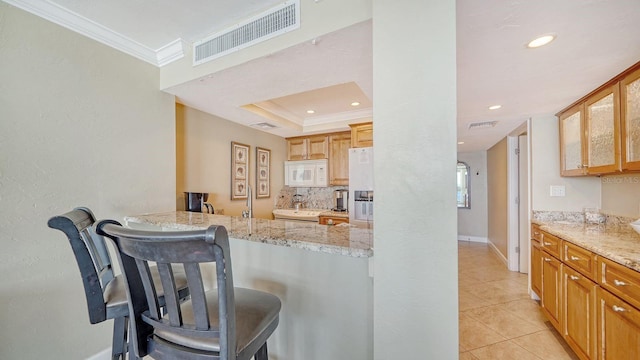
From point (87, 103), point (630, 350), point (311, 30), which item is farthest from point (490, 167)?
point (87, 103)

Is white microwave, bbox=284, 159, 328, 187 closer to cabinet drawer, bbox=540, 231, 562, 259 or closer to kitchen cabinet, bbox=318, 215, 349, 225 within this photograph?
kitchen cabinet, bbox=318, 215, 349, 225

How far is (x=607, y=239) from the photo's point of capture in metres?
1.67

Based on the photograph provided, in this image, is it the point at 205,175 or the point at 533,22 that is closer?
the point at 533,22

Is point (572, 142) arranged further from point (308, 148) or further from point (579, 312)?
point (308, 148)

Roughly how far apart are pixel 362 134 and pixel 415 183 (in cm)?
278

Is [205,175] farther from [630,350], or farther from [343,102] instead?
[630,350]

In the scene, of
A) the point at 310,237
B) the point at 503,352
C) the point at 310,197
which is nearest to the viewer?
the point at 310,237

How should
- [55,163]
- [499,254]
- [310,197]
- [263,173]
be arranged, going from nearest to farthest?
[55,163] → [263,173] → [499,254] → [310,197]

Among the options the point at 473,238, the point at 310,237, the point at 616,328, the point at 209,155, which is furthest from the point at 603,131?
the point at 473,238

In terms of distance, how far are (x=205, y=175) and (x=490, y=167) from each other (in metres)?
5.50

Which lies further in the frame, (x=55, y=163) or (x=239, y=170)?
(x=239, y=170)

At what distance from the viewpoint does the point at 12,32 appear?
139 cm

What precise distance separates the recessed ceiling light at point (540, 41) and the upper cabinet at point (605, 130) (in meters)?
0.85

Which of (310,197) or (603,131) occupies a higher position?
(603,131)
